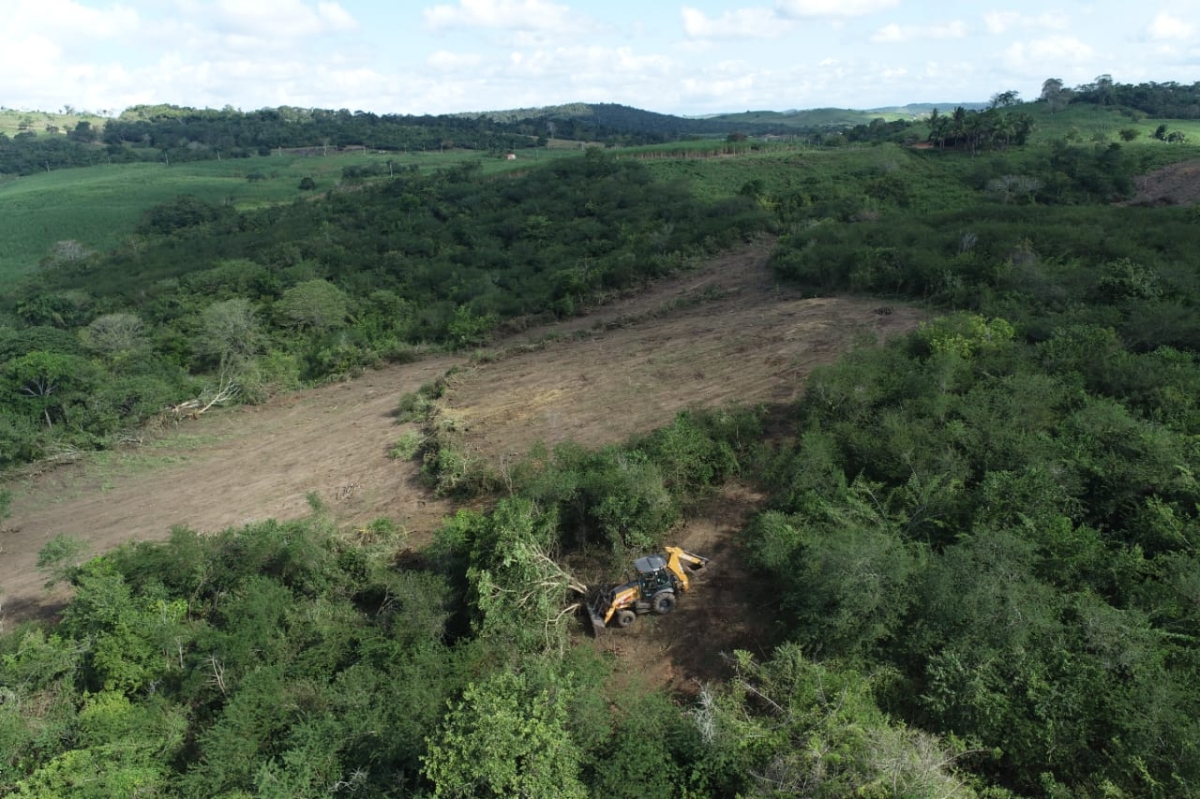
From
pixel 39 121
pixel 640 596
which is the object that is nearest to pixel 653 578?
pixel 640 596

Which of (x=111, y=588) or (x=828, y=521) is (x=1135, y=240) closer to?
(x=828, y=521)

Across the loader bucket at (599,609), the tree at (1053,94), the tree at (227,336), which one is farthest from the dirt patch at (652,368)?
the tree at (1053,94)

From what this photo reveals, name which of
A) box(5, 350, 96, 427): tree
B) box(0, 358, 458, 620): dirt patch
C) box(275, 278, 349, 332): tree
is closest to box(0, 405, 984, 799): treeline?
box(0, 358, 458, 620): dirt patch

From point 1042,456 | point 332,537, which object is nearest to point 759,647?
point 1042,456

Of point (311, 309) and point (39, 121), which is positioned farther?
point (39, 121)

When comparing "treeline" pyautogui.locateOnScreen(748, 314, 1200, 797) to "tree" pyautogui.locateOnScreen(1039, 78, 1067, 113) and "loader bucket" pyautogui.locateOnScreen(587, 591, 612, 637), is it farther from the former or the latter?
"tree" pyautogui.locateOnScreen(1039, 78, 1067, 113)

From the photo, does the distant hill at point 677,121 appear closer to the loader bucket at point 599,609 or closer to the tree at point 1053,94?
the tree at point 1053,94

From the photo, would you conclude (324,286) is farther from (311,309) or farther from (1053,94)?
(1053,94)
